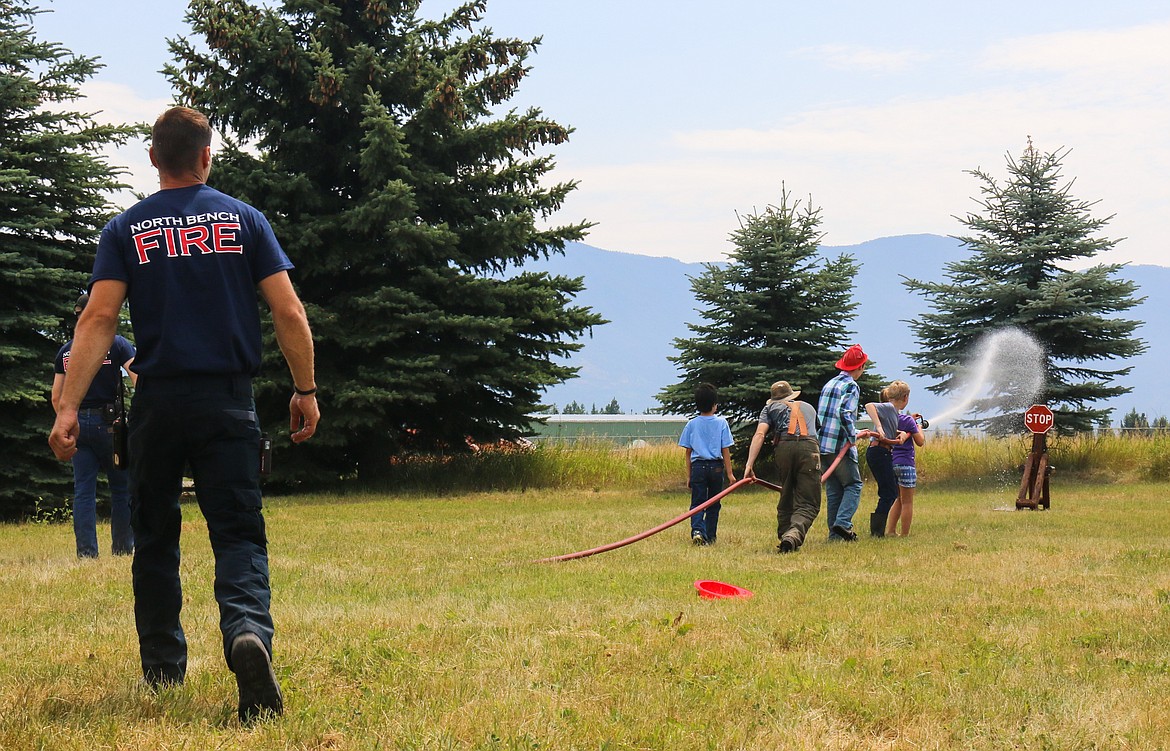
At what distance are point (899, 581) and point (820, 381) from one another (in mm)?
15635

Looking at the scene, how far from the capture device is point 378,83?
22359mm

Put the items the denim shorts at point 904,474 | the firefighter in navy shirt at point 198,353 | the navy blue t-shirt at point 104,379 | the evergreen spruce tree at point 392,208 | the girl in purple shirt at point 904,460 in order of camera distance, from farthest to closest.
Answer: the evergreen spruce tree at point 392,208 → the denim shorts at point 904,474 → the girl in purple shirt at point 904,460 → the navy blue t-shirt at point 104,379 → the firefighter in navy shirt at point 198,353

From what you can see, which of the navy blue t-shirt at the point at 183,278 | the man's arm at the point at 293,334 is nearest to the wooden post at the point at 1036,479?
the man's arm at the point at 293,334

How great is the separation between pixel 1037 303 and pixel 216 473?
2242cm

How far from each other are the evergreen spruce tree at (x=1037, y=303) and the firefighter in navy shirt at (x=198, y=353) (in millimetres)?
22193

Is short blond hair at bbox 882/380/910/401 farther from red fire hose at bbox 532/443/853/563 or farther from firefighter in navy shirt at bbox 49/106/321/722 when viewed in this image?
firefighter in navy shirt at bbox 49/106/321/722

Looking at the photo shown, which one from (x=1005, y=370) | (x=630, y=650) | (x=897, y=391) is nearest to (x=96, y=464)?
Answer: (x=630, y=650)

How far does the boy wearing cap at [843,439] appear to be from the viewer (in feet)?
40.4

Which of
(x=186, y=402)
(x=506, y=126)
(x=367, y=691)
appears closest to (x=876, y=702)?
(x=367, y=691)

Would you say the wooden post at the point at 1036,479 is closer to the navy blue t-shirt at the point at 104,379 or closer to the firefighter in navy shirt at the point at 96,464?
the firefighter in navy shirt at the point at 96,464

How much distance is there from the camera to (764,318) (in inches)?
951

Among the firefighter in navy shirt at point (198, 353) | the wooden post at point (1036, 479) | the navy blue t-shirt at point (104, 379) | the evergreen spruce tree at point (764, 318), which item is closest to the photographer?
the firefighter in navy shirt at point (198, 353)

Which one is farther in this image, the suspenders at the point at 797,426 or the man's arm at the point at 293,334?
the suspenders at the point at 797,426

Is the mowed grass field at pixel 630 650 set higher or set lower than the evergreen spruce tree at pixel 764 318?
lower
